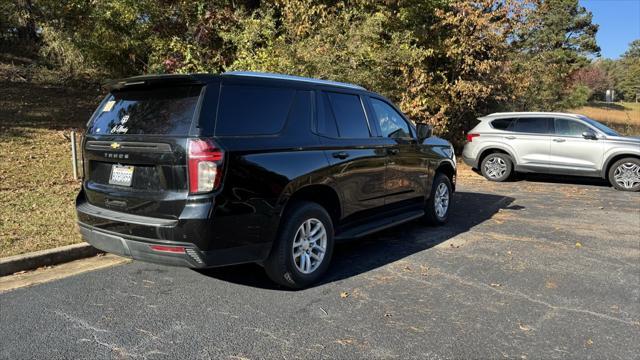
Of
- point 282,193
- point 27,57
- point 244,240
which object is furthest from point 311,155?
point 27,57

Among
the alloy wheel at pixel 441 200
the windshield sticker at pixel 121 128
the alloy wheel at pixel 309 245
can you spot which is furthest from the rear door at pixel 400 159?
the windshield sticker at pixel 121 128

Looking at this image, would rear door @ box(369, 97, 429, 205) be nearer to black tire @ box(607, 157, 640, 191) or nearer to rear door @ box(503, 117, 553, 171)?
rear door @ box(503, 117, 553, 171)

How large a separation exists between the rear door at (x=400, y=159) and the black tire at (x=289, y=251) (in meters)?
1.54

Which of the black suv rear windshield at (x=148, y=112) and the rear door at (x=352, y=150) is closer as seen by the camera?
the black suv rear windshield at (x=148, y=112)

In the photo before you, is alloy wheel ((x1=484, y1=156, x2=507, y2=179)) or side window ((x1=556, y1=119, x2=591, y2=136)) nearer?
side window ((x1=556, y1=119, x2=591, y2=136))

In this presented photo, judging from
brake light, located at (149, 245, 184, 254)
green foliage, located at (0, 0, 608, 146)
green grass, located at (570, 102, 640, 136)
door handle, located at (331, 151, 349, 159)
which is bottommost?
brake light, located at (149, 245, 184, 254)

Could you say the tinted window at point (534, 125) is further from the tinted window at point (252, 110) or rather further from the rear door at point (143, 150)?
the rear door at point (143, 150)

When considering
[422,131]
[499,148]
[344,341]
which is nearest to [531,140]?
[499,148]

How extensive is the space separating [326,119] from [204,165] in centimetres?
164

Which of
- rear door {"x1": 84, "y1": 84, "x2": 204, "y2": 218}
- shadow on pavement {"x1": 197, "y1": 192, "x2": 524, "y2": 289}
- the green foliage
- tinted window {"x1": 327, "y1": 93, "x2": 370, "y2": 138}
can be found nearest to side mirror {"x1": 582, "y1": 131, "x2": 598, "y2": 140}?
the green foliage

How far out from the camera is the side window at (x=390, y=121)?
240 inches

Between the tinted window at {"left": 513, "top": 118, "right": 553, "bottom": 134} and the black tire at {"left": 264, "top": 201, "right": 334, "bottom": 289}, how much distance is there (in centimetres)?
952

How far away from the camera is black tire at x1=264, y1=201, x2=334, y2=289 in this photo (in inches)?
175

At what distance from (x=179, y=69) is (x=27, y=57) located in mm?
9523
